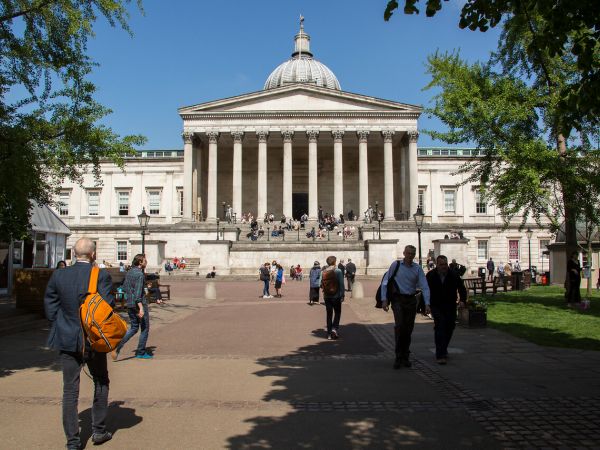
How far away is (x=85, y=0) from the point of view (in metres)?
14.3

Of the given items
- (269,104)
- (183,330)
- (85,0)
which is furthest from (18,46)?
(269,104)

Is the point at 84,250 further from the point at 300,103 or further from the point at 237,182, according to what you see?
the point at 300,103

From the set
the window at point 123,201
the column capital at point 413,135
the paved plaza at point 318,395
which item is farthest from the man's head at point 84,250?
the window at point 123,201

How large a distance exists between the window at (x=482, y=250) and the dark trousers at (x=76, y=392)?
57877 mm

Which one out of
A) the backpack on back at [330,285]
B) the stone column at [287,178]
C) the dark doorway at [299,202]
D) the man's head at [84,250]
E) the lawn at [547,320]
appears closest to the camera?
the man's head at [84,250]

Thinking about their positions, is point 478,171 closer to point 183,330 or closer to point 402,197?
point 183,330

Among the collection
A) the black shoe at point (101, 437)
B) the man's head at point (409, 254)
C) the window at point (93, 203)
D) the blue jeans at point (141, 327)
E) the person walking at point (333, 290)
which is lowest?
the black shoe at point (101, 437)

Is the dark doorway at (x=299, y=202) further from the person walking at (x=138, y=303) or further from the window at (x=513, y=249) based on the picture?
the person walking at (x=138, y=303)

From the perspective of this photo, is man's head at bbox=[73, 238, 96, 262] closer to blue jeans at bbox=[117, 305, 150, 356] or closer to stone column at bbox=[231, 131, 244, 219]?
blue jeans at bbox=[117, 305, 150, 356]

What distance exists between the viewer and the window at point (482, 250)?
196 feet

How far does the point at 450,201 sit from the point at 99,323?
6153cm

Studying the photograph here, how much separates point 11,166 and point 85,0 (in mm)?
5457

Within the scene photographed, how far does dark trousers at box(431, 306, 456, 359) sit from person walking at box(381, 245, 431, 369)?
0.40 m

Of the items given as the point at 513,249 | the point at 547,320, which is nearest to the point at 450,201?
the point at 513,249
